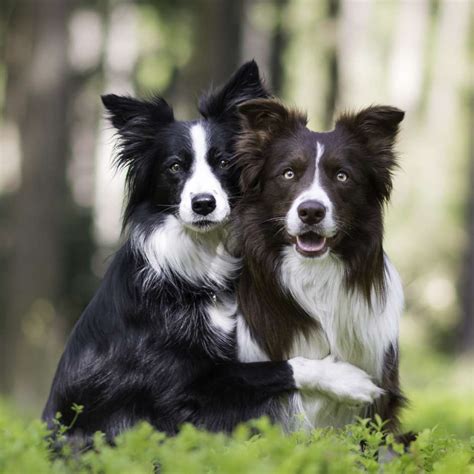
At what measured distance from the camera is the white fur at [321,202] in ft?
17.9

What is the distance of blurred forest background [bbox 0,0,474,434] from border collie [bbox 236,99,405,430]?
0.61m

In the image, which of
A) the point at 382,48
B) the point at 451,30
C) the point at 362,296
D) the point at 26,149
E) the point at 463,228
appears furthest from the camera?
the point at 382,48

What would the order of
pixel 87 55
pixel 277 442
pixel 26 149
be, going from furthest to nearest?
pixel 87 55
pixel 26 149
pixel 277 442

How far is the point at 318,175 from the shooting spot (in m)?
5.61

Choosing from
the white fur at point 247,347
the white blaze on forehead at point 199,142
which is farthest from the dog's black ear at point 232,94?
the white fur at point 247,347

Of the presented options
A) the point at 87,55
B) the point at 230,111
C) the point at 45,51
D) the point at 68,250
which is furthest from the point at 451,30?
the point at 230,111

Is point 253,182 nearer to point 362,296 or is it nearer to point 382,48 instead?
point 362,296

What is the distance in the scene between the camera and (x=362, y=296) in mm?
5848

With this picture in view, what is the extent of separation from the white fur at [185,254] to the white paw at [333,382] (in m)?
0.78

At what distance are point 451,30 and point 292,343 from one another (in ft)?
70.7

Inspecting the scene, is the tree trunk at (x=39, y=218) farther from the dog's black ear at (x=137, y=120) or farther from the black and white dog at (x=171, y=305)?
the dog's black ear at (x=137, y=120)

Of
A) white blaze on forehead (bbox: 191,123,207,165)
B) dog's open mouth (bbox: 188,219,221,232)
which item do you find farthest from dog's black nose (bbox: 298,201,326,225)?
white blaze on forehead (bbox: 191,123,207,165)

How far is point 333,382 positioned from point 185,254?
1.24m

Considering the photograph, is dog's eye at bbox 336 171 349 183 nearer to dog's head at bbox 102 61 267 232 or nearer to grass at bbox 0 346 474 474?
dog's head at bbox 102 61 267 232
